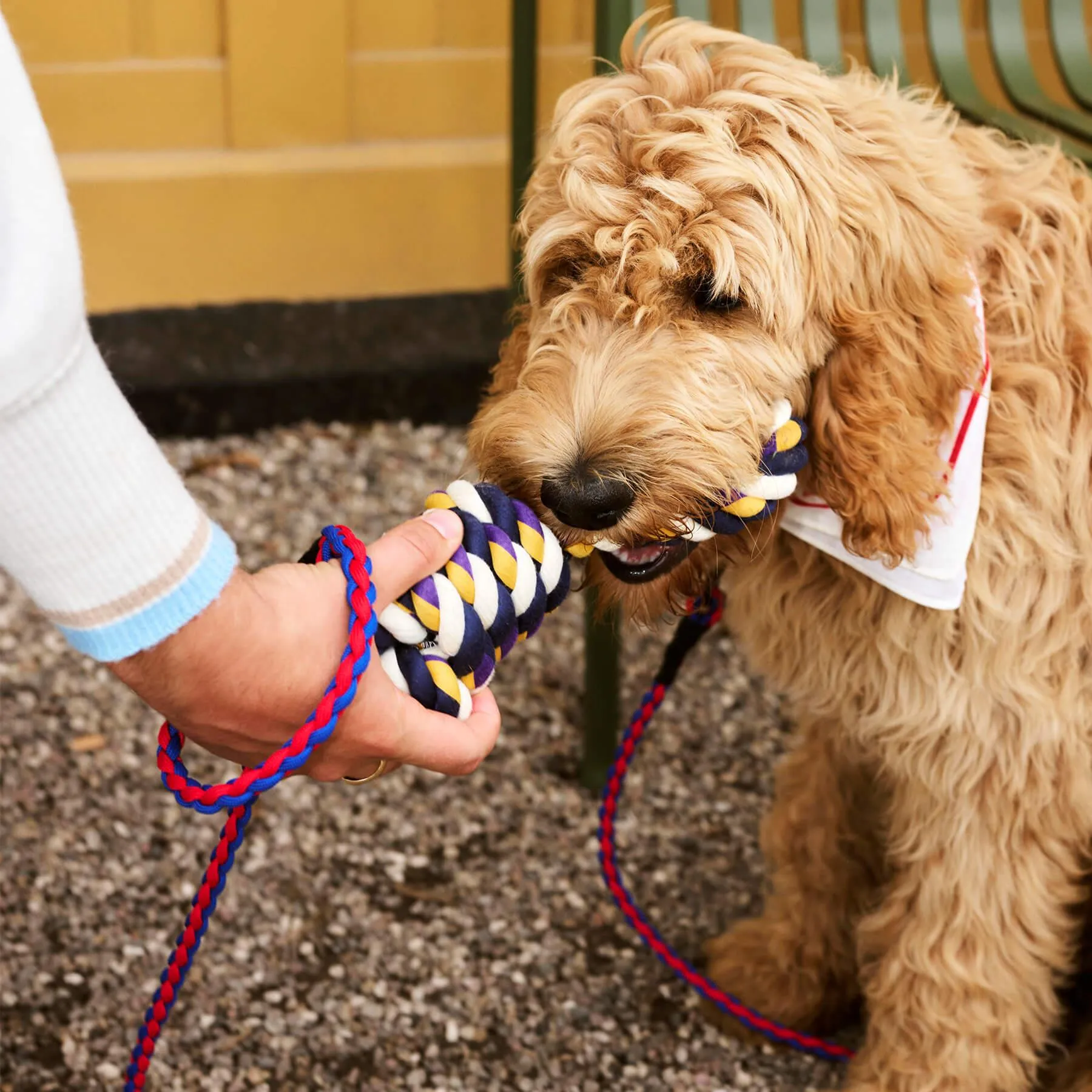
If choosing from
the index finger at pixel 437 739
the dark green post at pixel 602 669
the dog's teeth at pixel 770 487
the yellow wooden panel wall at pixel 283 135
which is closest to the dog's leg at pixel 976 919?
the dog's teeth at pixel 770 487

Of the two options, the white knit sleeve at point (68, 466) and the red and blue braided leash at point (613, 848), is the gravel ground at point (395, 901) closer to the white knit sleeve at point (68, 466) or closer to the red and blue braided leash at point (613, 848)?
the red and blue braided leash at point (613, 848)

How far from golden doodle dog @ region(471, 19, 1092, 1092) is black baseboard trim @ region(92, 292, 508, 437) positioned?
2029 mm

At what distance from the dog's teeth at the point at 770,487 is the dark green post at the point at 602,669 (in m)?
0.56

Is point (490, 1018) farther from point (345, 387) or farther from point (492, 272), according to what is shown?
point (492, 272)

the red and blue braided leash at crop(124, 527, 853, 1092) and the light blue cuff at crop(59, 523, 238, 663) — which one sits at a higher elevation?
the light blue cuff at crop(59, 523, 238, 663)

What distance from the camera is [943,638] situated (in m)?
1.74

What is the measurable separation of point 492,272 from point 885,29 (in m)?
1.81

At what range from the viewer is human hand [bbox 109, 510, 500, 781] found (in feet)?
4.05

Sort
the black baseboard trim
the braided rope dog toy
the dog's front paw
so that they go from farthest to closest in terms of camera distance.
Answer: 1. the black baseboard trim
2. the dog's front paw
3. the braided rope dog toy

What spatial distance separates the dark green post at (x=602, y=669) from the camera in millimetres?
2137

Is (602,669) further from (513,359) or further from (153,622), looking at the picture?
(153,622)

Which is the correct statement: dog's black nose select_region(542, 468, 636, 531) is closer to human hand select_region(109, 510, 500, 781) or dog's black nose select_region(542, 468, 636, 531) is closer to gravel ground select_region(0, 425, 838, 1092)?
human hand select_region(109, 510, 500, 781)

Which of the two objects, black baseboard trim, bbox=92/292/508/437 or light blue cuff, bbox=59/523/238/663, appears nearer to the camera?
light blue cuff, bbox=59/523/238/663

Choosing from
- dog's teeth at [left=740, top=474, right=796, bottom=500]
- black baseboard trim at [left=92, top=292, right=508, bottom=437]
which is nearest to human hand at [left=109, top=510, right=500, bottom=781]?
dog's teeth at [left=740, top=474, right=796, bottom=500]
